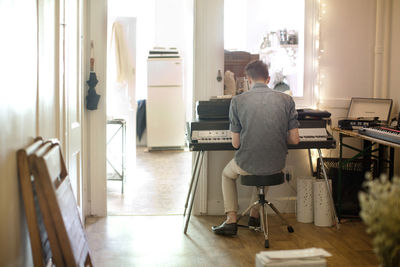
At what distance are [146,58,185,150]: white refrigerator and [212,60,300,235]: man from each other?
4743mm

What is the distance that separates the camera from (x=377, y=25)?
188 inches

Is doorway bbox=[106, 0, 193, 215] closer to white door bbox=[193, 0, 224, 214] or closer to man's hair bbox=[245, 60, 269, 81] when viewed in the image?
white door bbox=[193, 0, 224, 214]

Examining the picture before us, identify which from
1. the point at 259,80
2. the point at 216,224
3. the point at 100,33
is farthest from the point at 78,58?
the point at 216,224

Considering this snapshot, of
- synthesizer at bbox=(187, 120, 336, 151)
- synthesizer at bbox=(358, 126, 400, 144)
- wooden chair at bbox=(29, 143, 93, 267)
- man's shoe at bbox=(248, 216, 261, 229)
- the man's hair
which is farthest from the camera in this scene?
man's shoe at bbox=(248, 216, 261, 229)

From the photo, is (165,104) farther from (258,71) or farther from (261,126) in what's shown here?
(261,126)

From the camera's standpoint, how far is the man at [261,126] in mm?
3742

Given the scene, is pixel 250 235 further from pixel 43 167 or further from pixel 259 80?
pixel 43 167

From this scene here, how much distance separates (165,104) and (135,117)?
1987mm

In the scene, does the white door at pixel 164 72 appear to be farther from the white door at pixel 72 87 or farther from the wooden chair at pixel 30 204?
the wooden chair at pixel 30 204

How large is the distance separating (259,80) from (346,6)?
153 centimetres

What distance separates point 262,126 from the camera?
3738 mm

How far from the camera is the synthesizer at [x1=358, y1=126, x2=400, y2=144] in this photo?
3629mm

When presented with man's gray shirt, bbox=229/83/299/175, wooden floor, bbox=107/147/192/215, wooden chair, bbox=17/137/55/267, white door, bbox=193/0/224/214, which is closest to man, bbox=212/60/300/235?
man's gray shirt, bbox=229/83/299/175

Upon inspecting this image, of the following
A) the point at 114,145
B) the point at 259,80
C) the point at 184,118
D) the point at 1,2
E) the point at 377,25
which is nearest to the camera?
the point at 1,2
